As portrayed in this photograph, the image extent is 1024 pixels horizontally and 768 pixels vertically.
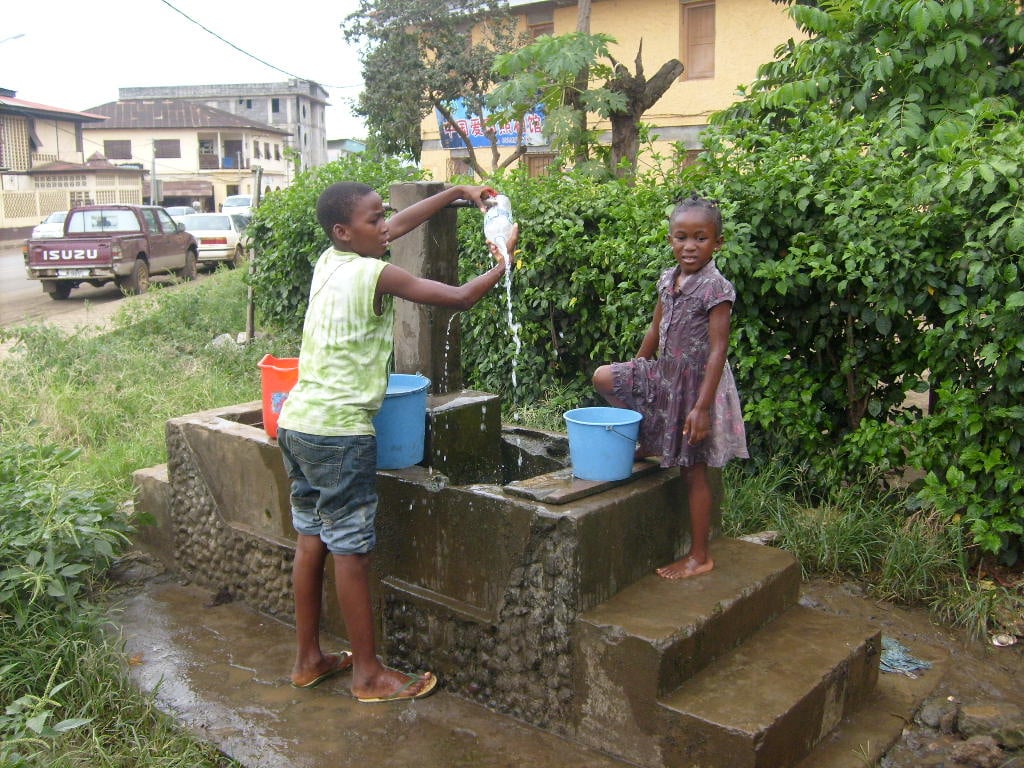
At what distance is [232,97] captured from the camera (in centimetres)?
5494

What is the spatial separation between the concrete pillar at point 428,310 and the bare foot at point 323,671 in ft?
4.26

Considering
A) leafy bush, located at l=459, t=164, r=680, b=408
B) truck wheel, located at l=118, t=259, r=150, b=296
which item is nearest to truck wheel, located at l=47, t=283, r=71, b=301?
truck wheel, located at l=118, t=259, r=150, b=296

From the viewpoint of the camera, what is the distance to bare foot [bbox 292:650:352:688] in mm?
3494

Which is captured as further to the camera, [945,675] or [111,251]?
[111,251]

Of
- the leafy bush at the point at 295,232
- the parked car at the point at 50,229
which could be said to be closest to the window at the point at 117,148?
the parked car at the point at 50,229

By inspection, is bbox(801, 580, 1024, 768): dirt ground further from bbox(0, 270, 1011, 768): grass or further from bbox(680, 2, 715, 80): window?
bbox(680, 2, 715, 80): window

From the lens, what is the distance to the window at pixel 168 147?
46.8 metres

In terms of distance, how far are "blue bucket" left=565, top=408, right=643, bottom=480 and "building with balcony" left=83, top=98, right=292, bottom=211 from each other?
45447 mm

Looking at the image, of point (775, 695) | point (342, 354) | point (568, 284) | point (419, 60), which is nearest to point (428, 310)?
point (342, 354)

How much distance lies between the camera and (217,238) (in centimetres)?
1995

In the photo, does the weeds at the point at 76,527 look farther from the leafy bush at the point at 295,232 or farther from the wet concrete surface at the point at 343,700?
the leafy bush at the point at 295,232

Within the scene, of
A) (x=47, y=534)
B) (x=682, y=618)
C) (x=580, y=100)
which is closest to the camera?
(x=682, y=618)

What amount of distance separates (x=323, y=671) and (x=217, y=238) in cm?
1793

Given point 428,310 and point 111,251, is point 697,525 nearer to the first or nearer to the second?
point 428,310
